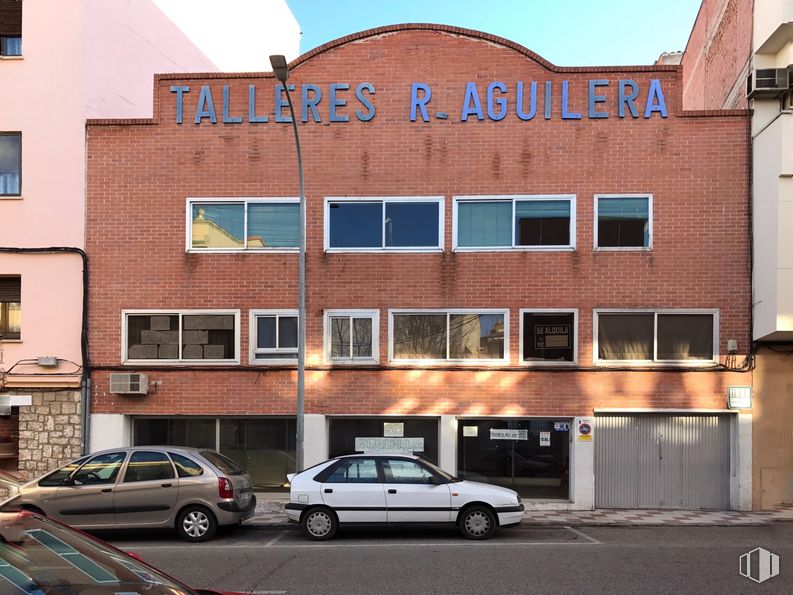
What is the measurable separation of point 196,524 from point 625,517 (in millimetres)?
7836

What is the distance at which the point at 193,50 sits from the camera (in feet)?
64.6

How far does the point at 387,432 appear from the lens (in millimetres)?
13922

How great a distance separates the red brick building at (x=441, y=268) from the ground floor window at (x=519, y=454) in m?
0.05

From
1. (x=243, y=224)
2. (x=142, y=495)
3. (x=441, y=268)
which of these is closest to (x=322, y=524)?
(x=142, y=495)

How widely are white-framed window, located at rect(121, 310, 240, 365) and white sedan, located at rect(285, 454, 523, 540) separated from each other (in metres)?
4.69

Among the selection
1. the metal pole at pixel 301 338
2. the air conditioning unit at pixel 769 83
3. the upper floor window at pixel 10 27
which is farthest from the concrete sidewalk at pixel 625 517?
the upper floor window at pixel 10 27

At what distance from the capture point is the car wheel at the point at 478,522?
10.1m

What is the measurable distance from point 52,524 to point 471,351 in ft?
35.7

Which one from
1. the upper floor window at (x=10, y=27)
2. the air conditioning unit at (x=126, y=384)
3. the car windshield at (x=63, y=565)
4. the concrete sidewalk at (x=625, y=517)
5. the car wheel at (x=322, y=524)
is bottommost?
the concrete sidewalk at (x=625, y=517)

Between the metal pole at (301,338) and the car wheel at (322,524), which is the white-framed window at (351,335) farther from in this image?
the car wheel at (322,524)

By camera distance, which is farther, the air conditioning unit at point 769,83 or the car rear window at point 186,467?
the air conditioning unit at point 769,83

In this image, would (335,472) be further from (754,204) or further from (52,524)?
(754,204)

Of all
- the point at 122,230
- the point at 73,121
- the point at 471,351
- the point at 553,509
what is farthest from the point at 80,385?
the point at 553,509

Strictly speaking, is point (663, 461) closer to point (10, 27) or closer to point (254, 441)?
point (254, 441)
